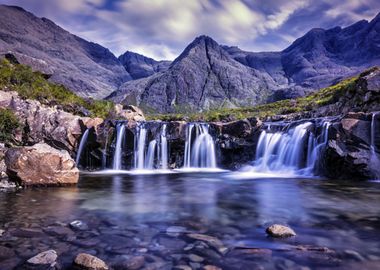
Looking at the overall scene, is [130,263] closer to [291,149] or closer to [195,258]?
[195,258]

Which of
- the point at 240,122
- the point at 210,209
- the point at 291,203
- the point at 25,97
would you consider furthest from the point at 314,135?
the point at 25,97

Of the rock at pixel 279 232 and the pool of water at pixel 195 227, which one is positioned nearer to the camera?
the pool of water at pixel 195 227

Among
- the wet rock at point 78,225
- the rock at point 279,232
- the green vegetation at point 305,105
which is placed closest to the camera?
the rock at point 279,232

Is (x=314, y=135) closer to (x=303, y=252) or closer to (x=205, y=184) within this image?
(x=205, y=184)

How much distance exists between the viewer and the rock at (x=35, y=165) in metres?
17.3

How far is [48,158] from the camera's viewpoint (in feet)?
58.5

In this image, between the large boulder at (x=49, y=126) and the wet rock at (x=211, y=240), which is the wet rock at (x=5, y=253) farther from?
the large boulder at (x=49, y=126)

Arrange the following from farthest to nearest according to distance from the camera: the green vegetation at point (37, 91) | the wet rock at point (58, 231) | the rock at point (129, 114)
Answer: the rock at point (129, 114), the green vegetation at point (37, 91), the wet rock at point (58, 231)

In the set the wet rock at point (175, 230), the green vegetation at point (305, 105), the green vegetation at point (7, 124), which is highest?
the green vegetation at point (305, 105)

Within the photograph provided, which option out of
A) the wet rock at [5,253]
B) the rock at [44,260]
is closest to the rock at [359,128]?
the rock at [44,260]

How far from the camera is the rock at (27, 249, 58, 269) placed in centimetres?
696

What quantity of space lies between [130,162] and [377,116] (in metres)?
22.1

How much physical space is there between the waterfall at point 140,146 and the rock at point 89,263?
26.9 m

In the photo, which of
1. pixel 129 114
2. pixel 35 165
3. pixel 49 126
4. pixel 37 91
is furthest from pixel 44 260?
Answer: pixel 129 114
